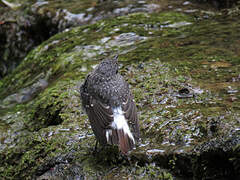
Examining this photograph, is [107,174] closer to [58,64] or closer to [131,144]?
[131,144]

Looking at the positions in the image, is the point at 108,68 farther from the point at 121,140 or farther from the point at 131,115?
the point at 121,140

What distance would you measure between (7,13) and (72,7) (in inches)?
117

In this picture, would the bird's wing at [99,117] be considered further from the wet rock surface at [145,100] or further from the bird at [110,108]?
the wet rock surface at [145,100]

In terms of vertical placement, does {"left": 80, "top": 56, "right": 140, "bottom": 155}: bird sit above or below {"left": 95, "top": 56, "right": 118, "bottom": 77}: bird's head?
below

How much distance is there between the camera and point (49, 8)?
12.0 metres

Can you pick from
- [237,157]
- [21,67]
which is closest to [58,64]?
[21,67]

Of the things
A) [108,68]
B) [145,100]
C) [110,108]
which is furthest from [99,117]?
[145,100]

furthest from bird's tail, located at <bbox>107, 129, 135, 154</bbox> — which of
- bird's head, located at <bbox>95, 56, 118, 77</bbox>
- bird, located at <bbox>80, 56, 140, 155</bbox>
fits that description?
bird's head, located at <bbox>95, 56, 118, 77</bbox>

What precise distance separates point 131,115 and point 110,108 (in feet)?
0.93

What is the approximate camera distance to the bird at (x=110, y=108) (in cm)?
385

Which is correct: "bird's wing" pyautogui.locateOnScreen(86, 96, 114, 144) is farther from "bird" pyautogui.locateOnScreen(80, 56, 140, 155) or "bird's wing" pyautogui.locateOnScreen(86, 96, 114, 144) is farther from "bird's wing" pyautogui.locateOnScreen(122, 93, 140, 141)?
"bird's wing" pyautogui.locateOnScreen(122, 93, 140, 141)

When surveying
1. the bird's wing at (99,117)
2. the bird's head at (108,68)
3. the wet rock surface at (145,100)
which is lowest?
the wet rock surface at (145,100)

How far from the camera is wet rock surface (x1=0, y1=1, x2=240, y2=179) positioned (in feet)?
12.6

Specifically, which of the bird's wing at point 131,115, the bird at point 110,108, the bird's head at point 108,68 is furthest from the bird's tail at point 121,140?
the bird's head at point 108,68
